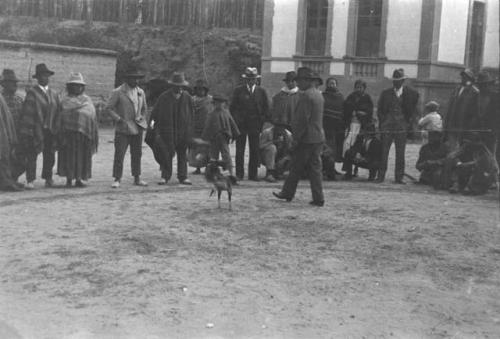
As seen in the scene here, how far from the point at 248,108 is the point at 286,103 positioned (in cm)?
69

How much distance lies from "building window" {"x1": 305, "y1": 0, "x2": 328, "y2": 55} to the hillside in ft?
30.7

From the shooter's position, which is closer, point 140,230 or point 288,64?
point 140,230

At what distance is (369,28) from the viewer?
2320 cm

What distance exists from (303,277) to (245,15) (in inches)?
1147

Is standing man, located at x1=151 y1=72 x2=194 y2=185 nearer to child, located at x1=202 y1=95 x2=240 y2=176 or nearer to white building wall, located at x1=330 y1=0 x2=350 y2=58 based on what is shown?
child, located at x1=202 y1=95 x2=240 y2=176

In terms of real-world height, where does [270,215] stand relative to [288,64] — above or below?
below

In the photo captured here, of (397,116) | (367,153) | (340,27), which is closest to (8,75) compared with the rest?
(367,153)

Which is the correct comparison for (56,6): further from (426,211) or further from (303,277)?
(303,277)

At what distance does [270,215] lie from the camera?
30.0ft

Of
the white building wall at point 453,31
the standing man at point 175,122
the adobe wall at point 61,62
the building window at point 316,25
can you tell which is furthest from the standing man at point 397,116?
the adobe wall at point 61,62

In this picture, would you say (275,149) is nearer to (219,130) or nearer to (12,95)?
(219,130)

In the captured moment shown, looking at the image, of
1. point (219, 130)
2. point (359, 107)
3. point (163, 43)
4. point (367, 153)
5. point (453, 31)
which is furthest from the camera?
point (163, 43)

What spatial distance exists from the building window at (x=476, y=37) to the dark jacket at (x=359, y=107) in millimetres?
10601

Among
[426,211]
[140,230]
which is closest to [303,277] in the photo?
[140,230]
